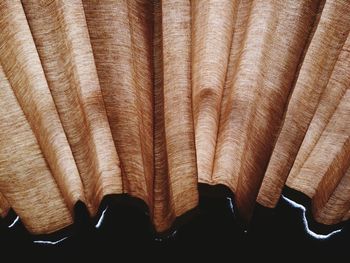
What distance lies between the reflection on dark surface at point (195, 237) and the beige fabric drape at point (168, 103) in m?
0.04

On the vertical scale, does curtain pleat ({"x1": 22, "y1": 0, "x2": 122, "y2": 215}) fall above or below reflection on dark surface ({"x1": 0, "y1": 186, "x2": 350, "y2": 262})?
above

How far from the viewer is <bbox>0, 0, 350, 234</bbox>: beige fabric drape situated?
1.69 feet

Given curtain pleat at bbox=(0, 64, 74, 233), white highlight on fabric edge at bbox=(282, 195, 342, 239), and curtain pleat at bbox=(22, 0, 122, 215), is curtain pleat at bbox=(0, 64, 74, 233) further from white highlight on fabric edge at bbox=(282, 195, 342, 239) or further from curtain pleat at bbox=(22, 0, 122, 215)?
white highlight on fabric edge at bbox=(282, 195, 342, 239)

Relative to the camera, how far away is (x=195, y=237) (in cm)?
80

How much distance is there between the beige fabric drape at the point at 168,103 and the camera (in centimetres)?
52

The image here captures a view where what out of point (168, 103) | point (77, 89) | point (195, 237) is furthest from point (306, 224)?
point (77, 89)

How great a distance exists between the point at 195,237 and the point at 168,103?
1.16 ft

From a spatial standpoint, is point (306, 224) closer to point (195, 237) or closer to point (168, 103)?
point (195, 237)

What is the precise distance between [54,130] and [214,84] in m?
0.31

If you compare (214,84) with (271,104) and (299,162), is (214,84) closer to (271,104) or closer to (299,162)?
(271,104)

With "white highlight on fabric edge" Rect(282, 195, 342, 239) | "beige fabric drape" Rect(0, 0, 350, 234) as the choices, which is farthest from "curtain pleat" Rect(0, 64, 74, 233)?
"white highlight on fabric edge" Rect(282, 195, 342, 239)

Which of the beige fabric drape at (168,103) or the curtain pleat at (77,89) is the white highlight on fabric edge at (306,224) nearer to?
the beige fabric drape at (168,103)

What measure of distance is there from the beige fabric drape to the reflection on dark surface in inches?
1.6

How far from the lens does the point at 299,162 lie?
2.50ft
